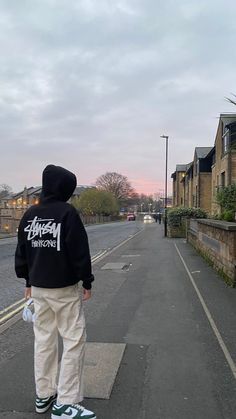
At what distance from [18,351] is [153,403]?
206cm

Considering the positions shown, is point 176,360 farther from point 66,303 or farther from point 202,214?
point 202,214

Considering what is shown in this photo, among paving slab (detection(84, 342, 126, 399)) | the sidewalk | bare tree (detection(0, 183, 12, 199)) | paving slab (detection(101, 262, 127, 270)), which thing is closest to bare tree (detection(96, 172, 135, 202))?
bare tree (detection(0, 183, 12, 199))

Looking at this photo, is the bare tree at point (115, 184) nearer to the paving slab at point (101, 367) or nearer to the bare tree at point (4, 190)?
the bare tree at point (4, 190)

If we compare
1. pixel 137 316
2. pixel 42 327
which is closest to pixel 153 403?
pixel 42 327


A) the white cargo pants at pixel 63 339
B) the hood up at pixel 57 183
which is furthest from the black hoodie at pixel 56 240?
the white cargo pants at pixel 63 339

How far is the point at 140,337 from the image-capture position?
5.86m

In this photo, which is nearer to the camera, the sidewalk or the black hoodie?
the black hoodie

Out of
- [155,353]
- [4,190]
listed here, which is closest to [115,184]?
[4,190]

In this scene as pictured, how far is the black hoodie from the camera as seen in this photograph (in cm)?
359

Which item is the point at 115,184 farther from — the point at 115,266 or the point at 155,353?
the point at 155,353

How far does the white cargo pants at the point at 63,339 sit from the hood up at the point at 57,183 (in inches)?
29.9

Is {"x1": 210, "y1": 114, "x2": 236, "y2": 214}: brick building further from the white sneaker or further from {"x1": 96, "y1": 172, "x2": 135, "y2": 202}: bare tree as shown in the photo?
{"x1": 96, "y1": 172, "x2": 135, "y2": 202}: bare tree

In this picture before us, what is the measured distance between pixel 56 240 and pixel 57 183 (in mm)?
479

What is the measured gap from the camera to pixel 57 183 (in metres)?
3.75
